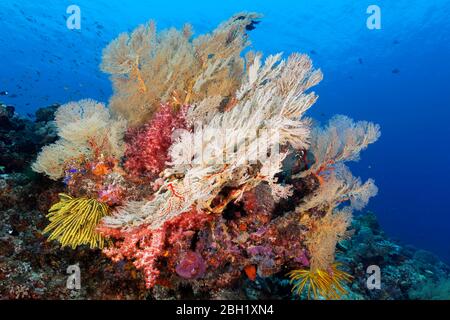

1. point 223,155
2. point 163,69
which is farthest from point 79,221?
point 163,69

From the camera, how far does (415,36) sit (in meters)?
47.5

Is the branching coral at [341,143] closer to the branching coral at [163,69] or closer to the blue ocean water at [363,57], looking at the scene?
the branching coral at [163,69]

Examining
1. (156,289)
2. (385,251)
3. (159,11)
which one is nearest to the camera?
(156,289)

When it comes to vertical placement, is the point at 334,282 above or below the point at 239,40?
below

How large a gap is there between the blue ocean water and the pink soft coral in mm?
34097

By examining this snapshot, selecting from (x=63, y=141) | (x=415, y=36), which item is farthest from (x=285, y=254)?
(x=415, y=36)

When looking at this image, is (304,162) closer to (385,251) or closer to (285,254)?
(285,254)

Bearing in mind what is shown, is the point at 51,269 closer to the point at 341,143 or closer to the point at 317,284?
the point at 317,284

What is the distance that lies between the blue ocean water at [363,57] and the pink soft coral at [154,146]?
1342 inches

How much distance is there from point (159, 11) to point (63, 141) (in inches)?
2638

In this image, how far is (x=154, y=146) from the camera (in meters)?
4.16
